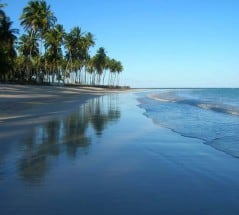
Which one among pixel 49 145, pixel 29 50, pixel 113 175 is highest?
pixel 29 50

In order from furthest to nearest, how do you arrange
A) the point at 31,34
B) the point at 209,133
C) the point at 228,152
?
the point at 31,34
the point at 209,133
the point at 228,152

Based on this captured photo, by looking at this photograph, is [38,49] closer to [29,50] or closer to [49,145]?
[29,50]

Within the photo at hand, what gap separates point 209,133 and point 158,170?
304 inches

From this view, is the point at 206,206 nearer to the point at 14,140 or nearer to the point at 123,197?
the point at 123,197

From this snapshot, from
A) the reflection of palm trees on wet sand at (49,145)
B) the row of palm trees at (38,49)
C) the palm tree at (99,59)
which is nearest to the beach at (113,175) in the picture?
the reflection of palm trees on wet sand at (49,145)

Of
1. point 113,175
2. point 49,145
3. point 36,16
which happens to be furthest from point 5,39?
point 113,175

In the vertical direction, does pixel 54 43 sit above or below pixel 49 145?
above

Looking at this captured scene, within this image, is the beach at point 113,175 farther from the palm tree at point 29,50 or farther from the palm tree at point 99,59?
the palm tree at point 99,59

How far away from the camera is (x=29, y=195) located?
5867 mm

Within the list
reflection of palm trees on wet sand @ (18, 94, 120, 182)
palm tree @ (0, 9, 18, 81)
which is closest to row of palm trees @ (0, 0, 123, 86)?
palm tree @ (0, 9, 18, 81)

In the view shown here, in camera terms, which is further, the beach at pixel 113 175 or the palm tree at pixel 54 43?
the palm tree at pixel 54 43

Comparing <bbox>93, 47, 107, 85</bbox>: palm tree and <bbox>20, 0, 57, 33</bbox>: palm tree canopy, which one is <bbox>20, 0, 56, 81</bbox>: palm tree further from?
<bbox>93, 47, 107, 85</bbox>: palm tree

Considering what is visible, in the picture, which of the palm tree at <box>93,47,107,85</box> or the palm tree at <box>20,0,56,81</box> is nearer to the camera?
the palm tree at <box>20,0,56,81</box>

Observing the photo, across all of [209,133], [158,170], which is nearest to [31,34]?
[209,133]
